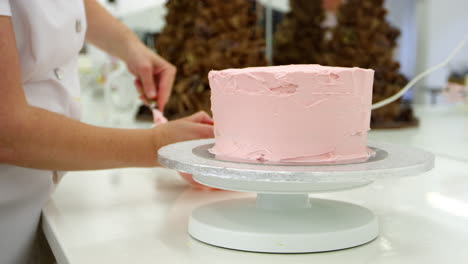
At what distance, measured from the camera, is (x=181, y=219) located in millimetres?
675

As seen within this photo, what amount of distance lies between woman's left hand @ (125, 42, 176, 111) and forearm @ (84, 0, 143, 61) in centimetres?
2

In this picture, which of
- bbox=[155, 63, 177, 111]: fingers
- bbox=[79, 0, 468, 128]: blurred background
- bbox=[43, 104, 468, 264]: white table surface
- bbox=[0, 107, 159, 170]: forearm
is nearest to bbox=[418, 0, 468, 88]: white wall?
Answer: bbox=[79, 0, 468, 128]: blurred background

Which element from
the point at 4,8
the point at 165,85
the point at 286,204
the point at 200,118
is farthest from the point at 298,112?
the point at 165,85

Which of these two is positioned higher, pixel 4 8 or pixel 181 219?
pixel 4 8

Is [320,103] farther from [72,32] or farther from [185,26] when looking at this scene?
[185,26]

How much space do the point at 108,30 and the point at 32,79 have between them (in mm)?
336

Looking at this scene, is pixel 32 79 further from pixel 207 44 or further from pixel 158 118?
pixel 207 44

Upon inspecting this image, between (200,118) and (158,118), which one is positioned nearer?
(200,118)

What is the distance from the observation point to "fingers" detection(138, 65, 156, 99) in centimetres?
102

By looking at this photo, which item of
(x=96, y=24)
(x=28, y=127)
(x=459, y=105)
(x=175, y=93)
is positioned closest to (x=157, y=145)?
(x=28, y=127)

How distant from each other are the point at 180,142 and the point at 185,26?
0.88 meters

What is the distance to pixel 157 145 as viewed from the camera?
2.24ft

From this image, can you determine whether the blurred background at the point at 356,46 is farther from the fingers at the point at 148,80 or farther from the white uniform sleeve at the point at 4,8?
the white uniform sleeve at the point at 4,8

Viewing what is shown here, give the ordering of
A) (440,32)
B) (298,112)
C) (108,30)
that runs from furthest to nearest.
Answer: (440,32), (108,30), (298,112)
